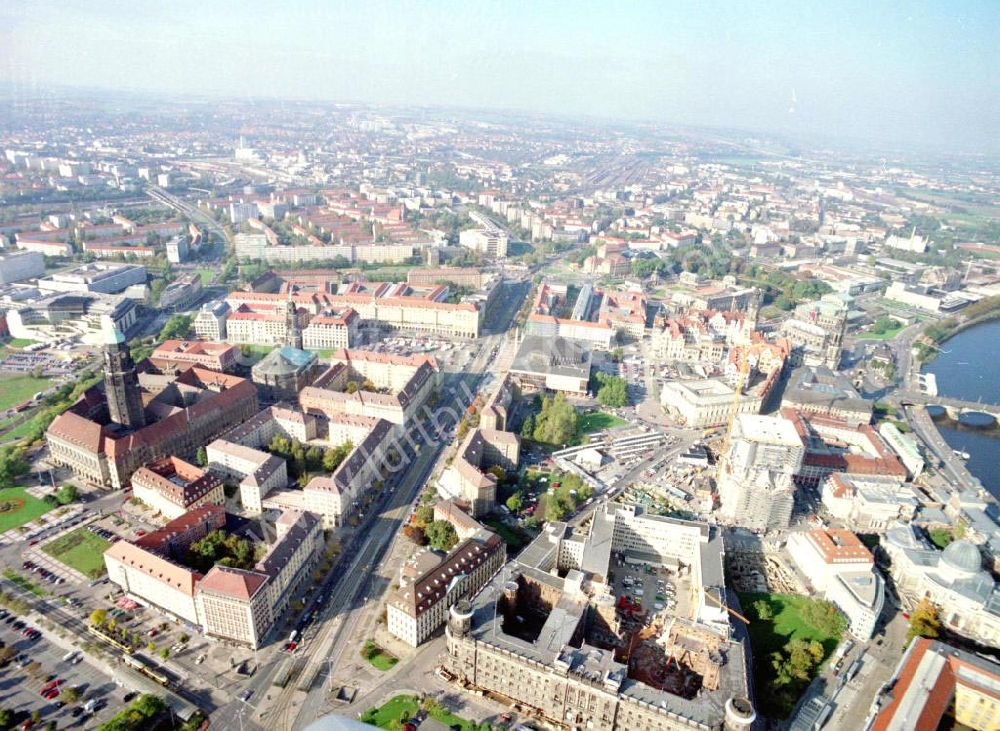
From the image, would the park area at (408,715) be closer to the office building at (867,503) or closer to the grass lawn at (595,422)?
the grass lawn at (595,422)

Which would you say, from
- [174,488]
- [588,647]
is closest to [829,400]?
[588,647]

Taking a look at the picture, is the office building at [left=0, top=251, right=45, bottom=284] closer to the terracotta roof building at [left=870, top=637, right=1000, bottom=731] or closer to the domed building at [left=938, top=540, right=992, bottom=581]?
the terracotta roof building at [left=870, top=637, right=1000, bottom=731]

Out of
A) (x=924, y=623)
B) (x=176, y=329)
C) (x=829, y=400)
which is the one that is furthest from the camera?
(x=176, y=329)

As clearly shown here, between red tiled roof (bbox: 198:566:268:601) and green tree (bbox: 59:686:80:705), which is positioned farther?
red tiled roof (bbox: 198:566:268:601)

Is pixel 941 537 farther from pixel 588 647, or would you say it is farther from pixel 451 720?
pixel 451 720

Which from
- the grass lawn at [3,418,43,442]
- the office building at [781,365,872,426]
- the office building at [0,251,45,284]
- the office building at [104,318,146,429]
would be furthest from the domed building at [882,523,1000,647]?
the office building at [0,251,45,284]

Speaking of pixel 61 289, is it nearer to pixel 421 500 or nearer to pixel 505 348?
pixel 505 348
